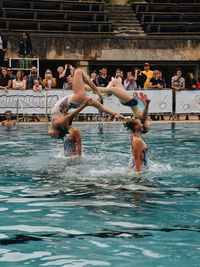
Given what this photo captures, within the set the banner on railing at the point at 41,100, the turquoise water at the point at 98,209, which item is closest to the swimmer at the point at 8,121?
the banner on railing at the point at 41,100

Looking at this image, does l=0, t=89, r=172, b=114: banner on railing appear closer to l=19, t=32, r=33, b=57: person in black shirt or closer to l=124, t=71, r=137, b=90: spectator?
l=124, t=71, r=137, b=90: spectator

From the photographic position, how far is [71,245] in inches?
245

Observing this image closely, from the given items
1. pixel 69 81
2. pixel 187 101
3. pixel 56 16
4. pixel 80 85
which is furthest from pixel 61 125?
pixel 56 16

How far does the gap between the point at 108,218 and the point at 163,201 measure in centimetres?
127

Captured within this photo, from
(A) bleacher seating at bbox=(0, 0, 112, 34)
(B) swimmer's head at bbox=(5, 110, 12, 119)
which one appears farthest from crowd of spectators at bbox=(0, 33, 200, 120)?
(A) bleacher seating at bbox=(0, 0, 112, 34)

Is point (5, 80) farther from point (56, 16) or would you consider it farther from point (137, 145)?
point (137, 145)

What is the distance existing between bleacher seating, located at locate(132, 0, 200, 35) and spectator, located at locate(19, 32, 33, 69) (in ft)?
24.6

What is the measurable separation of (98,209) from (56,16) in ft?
76.7

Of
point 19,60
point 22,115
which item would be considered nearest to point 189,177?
point 22,115

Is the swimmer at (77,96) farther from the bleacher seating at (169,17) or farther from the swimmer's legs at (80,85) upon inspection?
the bleacher seating at (169,17)

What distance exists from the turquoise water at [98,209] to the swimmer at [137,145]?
0.66 ft

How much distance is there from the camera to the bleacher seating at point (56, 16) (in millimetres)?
29141

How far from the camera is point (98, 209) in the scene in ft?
25.8

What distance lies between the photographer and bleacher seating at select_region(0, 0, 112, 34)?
29.1 meters
